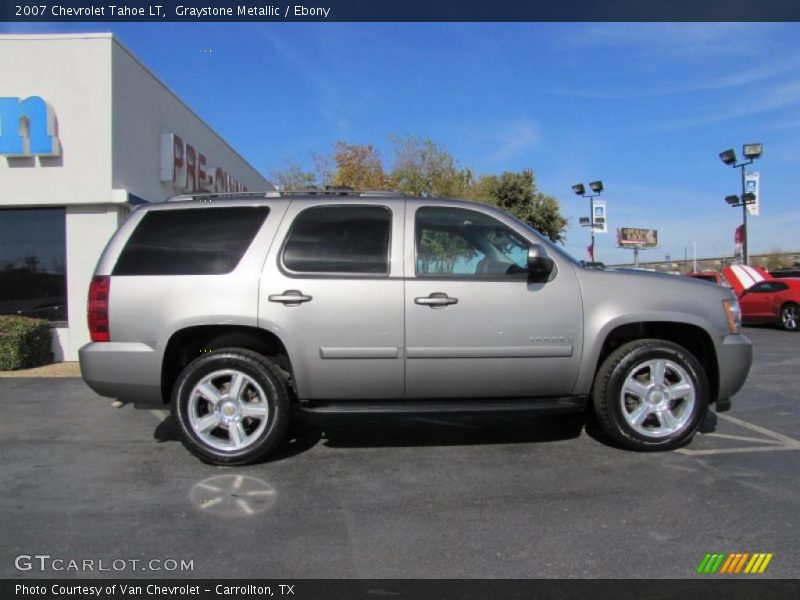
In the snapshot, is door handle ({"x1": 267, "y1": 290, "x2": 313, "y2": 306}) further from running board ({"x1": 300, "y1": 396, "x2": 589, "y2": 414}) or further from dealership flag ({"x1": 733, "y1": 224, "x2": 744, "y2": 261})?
dealership flag ({"x1": 733, "y1": 224, "x2": 744, "y2": 261})

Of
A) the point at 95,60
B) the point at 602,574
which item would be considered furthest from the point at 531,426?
the point at 95,60

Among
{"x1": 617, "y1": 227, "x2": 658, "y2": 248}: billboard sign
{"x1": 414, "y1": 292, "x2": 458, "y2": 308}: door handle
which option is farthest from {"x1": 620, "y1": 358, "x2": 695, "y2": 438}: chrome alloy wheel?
{"x1": 617, "y1": 227, "x2": 658, "y2": 248}: billboard sign

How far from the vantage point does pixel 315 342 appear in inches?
177

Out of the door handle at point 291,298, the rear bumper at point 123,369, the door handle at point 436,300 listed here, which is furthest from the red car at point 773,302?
the rear bumper at point 123,369

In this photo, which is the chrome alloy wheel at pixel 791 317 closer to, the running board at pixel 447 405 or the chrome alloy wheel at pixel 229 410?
the running board at pixel 447 405

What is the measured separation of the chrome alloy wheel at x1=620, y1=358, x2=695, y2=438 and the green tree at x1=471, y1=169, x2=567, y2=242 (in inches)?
781

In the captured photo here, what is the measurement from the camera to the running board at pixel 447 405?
4551 mm

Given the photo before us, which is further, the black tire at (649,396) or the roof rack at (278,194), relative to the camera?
the roof rack at (278,194)

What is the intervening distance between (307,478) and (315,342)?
962 mm

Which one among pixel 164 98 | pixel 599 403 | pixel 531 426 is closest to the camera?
pixel 599 403

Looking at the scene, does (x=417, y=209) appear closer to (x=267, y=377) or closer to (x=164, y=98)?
(x=267, y=377)

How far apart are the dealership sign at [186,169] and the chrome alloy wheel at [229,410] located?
323 inches
